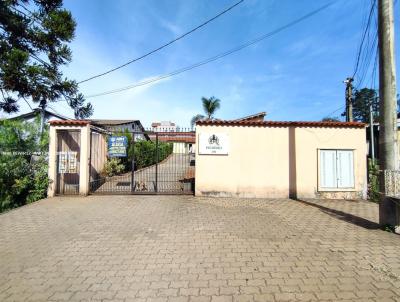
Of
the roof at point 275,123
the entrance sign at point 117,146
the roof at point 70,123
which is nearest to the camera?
the roof at point 70,123

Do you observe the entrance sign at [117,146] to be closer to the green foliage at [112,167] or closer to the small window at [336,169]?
the green foliage at [112,167]

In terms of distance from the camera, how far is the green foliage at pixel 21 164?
9297mm

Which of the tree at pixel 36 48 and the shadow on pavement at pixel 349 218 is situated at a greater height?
the tree at pixel 36 48

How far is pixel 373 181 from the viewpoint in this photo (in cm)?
999

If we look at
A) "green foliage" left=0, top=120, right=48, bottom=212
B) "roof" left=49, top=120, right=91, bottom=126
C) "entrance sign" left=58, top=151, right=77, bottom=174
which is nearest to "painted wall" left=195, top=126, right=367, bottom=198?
"roof" left=49, top=120, right=91, bottom=126

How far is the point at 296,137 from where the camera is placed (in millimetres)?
9797

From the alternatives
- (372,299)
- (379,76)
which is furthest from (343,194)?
(372,299)

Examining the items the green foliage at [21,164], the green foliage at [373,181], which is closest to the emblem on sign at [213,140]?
the green foliage at [373,181]

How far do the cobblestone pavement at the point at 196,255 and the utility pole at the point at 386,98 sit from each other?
47.6 inches

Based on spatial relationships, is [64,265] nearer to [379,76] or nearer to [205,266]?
[205,266]

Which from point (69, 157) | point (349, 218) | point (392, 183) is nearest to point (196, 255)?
point (349, 218)

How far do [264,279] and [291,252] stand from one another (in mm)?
1206

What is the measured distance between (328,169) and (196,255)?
7232mm

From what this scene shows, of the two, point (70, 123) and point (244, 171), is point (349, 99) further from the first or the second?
point (70, 123)
